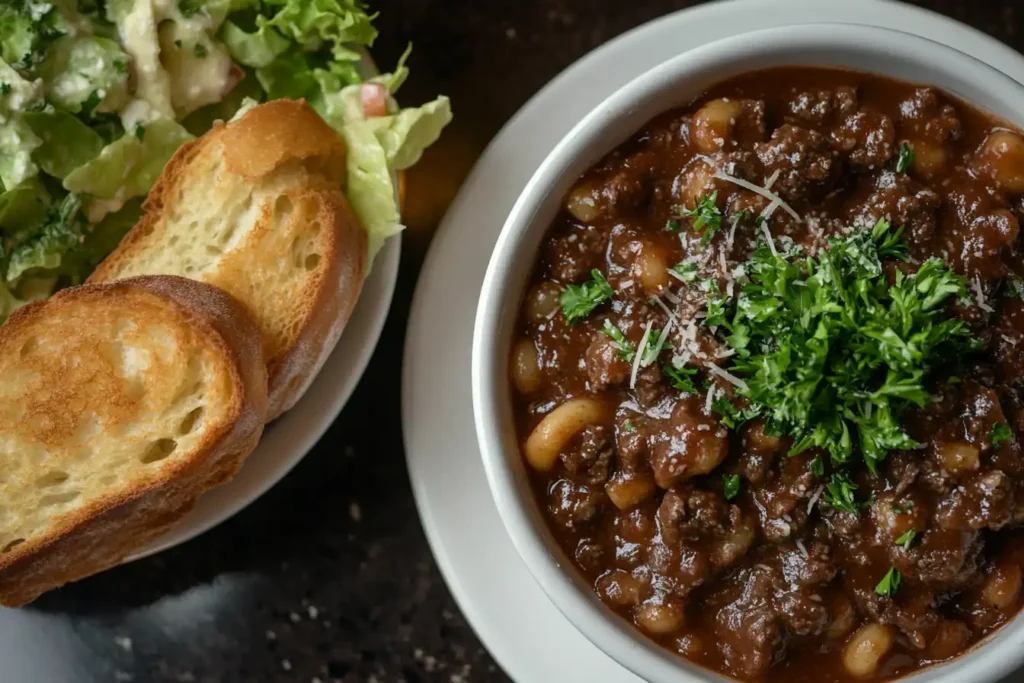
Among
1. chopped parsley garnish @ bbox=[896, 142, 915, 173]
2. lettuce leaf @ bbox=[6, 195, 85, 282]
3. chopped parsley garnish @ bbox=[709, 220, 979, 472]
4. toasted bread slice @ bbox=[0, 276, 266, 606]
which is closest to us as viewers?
chopped parsley garnish @ bbox=[709, 220, 979, 472]

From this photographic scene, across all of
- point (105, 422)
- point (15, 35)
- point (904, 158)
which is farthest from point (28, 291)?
point (904, 158)

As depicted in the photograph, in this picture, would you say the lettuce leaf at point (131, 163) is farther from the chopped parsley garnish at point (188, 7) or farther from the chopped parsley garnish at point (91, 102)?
the chopped parsley garnish at point (188, 7)

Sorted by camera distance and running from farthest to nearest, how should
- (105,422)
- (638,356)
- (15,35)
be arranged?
(15,35), (105,422), (638,356)

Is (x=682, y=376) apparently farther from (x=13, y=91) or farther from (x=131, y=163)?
(x=13, y=91)

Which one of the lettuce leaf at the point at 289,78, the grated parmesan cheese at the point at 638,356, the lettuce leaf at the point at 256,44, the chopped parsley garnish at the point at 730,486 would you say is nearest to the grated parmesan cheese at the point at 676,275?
the grated parmesan cheese at the point at 638,356

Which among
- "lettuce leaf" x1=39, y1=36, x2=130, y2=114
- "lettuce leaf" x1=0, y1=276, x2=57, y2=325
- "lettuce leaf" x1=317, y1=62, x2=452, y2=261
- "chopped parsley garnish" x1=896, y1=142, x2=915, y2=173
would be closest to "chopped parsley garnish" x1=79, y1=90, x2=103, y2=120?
"lettuce leaf" x1=39, y1=36, x2=130, y2=114

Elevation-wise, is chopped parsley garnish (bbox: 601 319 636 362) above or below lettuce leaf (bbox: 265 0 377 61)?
below

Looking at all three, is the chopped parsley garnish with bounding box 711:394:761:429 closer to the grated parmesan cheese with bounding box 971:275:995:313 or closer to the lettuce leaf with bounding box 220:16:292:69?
the grated parmesan cheese with bounding box 971:275:995:313

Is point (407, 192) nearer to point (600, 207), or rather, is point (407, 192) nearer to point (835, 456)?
point (600, 207)
